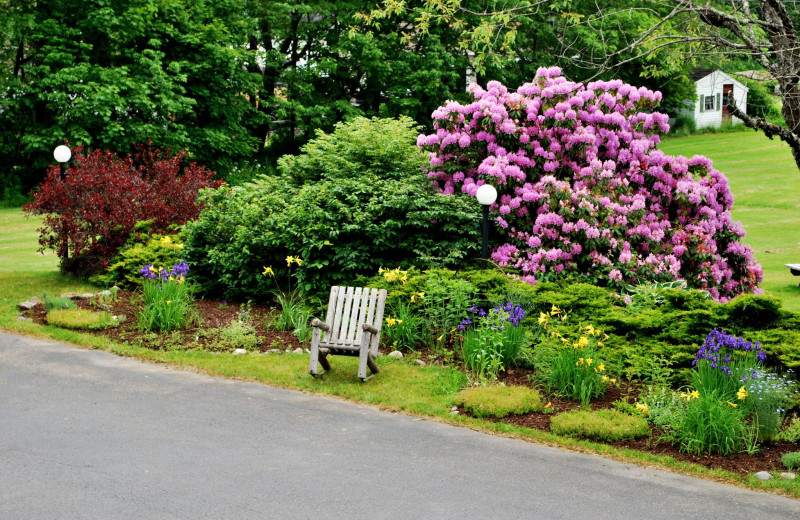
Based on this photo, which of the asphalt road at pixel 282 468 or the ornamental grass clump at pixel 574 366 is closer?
the asphalt road at pixel 282 468

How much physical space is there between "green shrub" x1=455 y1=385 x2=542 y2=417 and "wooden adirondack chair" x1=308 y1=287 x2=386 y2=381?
3.83 feet

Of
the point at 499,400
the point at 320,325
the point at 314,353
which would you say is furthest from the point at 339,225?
the point at 499,400

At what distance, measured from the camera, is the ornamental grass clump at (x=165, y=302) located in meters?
10.5

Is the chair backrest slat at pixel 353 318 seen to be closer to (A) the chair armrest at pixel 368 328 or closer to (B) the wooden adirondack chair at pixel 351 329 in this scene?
(B) the wooden adirondack chair at pixel 351 329

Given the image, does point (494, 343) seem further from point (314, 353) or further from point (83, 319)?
point (83, 319)

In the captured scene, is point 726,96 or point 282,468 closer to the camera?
point 282,468

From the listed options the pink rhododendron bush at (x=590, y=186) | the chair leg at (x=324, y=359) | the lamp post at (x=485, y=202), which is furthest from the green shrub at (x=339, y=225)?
the chair leg at (x=324, y=359)

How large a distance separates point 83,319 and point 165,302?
1.25 m

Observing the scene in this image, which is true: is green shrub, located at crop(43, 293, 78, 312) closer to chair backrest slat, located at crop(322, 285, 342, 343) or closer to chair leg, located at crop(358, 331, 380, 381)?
chair backrest slat, located at crop(322, 285, 342, 343)

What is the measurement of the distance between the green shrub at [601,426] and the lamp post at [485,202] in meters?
3.51

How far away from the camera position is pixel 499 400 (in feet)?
25.4

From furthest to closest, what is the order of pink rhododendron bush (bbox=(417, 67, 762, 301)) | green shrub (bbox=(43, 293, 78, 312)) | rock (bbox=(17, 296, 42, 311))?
rock (bbox=(17, 296, 42, 311)) → green shrub (bbox=(43, 293, 78, 312)) → pink rhododendron bush (bbox=(417, 67, 762, 301))

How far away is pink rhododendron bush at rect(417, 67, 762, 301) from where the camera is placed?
10906mm

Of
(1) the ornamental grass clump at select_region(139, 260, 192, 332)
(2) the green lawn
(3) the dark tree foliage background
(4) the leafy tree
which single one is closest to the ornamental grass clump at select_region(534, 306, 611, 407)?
(1) the ornamental grass clump at select_region(139, 260, 192, 332)
